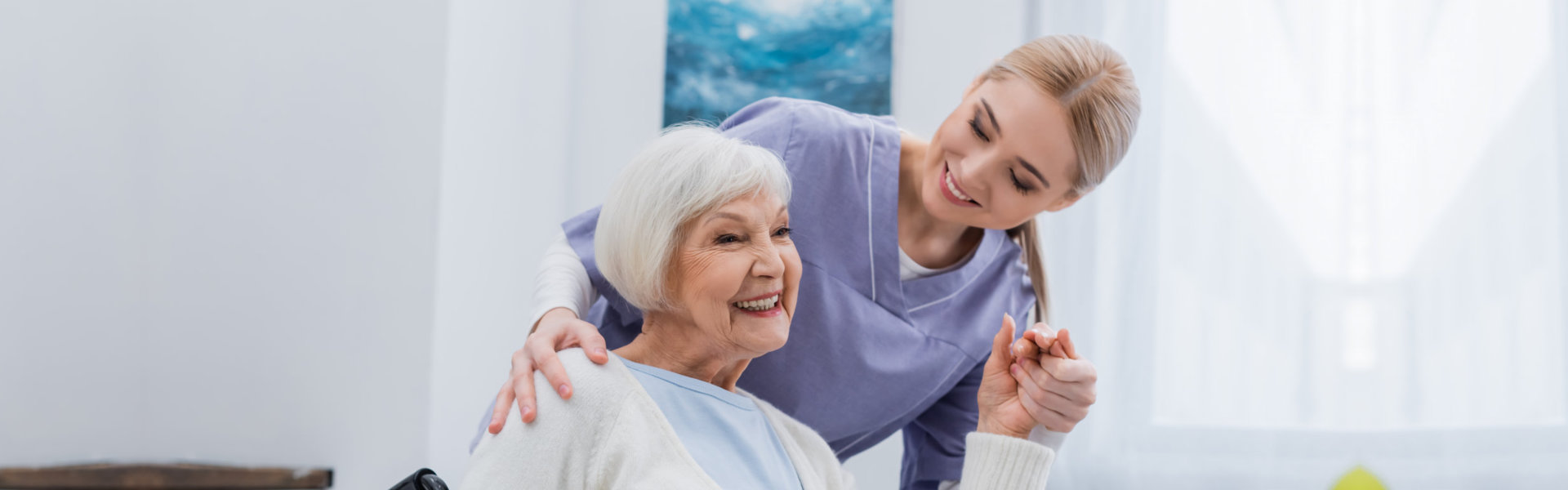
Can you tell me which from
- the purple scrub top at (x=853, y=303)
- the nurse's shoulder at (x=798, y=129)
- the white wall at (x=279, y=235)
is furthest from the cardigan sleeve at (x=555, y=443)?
the white wall at (x=279, y=235)

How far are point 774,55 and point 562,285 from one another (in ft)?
4.58

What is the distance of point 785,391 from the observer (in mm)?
1401

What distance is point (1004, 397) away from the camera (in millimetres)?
1311

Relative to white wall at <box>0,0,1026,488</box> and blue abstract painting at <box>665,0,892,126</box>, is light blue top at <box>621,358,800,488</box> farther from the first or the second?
blue abstract painting at <box>665,0,892,126</box>

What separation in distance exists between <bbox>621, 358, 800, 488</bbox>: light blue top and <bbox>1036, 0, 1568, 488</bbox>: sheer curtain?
128 cm

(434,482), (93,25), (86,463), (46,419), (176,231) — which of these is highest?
(93,25)

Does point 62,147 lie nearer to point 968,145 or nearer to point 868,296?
point 868,296

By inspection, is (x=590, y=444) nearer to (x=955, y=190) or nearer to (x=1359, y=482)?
(x=955, y=190)

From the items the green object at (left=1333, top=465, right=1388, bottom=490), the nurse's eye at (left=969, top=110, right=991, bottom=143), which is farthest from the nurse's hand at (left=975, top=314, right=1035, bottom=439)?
the green object at (left=1333, top=465, right=1388, bottom=490)

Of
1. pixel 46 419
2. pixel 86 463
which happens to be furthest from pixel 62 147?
pixel 86 463

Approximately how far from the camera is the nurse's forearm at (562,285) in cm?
121

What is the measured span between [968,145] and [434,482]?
0.80 m

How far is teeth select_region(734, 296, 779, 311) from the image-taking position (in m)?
1.11

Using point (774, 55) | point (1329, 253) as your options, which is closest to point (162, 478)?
point (774, 55)
